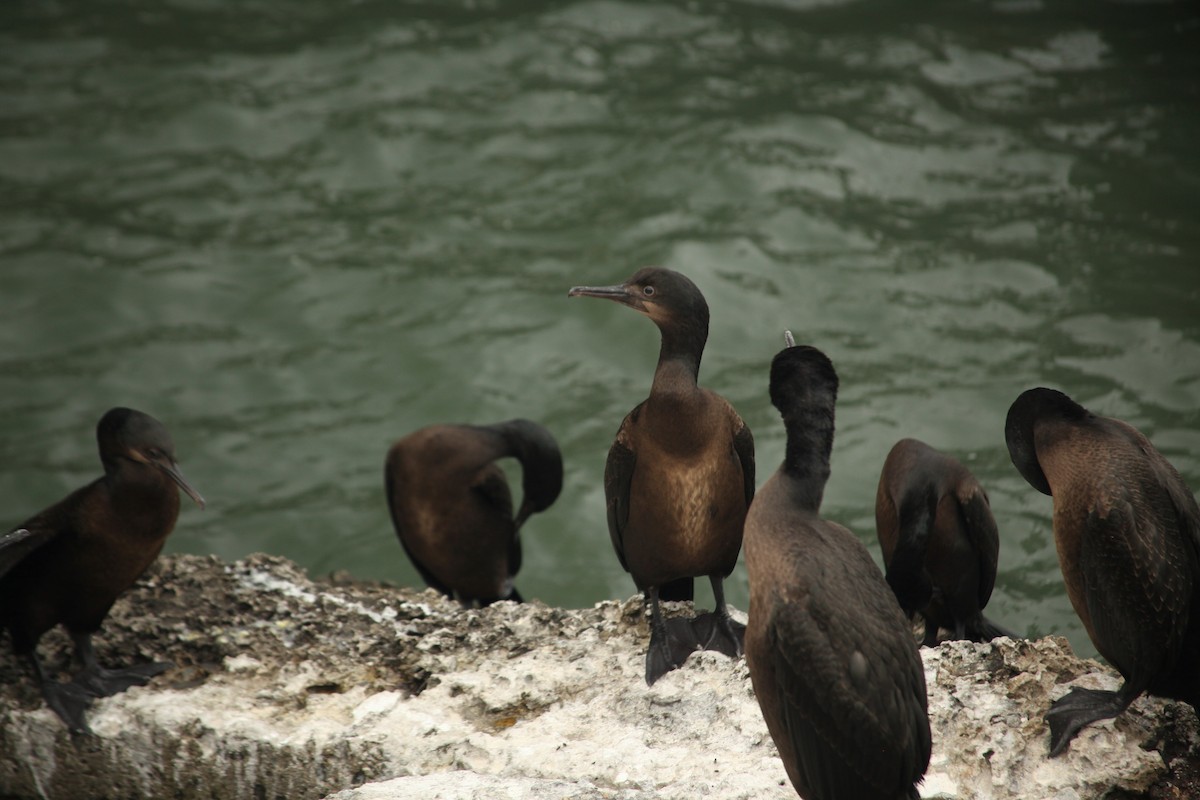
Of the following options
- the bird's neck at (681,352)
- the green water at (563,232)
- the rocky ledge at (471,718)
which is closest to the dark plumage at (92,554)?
the rocky ledge at (471,718)

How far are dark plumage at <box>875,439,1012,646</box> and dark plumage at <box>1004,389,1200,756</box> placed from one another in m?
0.86

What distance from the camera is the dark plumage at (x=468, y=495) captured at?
6527 millimetres

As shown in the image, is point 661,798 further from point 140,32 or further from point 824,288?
point 140,32

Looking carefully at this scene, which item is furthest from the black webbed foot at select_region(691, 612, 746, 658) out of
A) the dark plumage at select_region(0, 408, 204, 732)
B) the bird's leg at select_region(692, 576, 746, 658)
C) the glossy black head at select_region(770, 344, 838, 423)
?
the dark plumage at select_region(0, 408, 204, 732)

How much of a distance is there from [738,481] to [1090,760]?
4.71 feet

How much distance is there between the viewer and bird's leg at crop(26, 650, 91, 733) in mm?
4199

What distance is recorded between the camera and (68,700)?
14.0 ft

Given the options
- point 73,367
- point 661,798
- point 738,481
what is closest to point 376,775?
point 661,798

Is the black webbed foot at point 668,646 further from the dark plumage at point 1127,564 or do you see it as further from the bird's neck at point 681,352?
the dark plumage at point 1127,564

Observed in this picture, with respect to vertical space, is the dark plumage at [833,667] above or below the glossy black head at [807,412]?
below

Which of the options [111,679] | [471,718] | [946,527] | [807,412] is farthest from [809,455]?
[111,679]

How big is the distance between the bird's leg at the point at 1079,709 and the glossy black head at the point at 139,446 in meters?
2.92

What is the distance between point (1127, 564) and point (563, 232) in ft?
22.4

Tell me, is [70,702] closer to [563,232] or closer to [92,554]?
[92,554]
